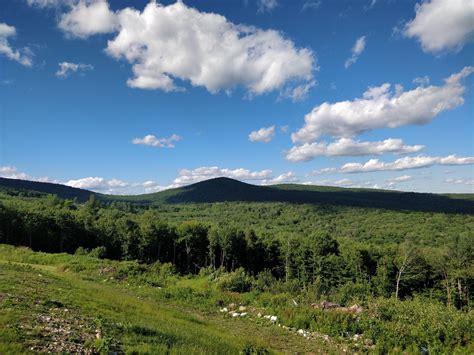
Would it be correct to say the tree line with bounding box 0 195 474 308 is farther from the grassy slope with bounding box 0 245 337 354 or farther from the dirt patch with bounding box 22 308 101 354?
the dirt patch with bounding box 22 308 101 354

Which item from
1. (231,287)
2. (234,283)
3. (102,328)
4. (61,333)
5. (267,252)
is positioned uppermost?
(61,333)

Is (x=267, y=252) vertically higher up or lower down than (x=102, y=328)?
lower down

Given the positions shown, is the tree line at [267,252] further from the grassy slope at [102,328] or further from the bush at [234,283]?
the grassy slope at [102,328]

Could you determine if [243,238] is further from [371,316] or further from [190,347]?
[190,347]

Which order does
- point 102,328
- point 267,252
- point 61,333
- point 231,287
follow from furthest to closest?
point 267,252
point 231,287
point 102,328
point 61,333

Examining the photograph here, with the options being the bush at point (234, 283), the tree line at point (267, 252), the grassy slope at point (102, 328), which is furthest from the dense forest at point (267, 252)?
the grassy slope at point (102, 328)

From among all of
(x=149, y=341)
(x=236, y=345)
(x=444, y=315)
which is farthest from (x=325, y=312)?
(x=149, y=341)

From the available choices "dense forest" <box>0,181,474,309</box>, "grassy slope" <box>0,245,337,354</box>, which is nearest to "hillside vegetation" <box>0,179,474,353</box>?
"grassy slope" <box>0,245,337,354</box>

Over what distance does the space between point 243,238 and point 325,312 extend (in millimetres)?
56569

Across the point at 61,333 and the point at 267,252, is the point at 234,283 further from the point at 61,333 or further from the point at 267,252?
the point at 267,252

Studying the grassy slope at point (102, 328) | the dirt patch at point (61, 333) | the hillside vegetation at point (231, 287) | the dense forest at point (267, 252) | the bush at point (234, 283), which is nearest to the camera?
the dirt patch at point (61, 333)

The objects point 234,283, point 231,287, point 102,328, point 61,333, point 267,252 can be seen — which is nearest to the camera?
point 61,333

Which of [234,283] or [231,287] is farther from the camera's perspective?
[234,283]

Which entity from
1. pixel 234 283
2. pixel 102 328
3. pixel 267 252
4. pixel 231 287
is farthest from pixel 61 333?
pixel 267 252
